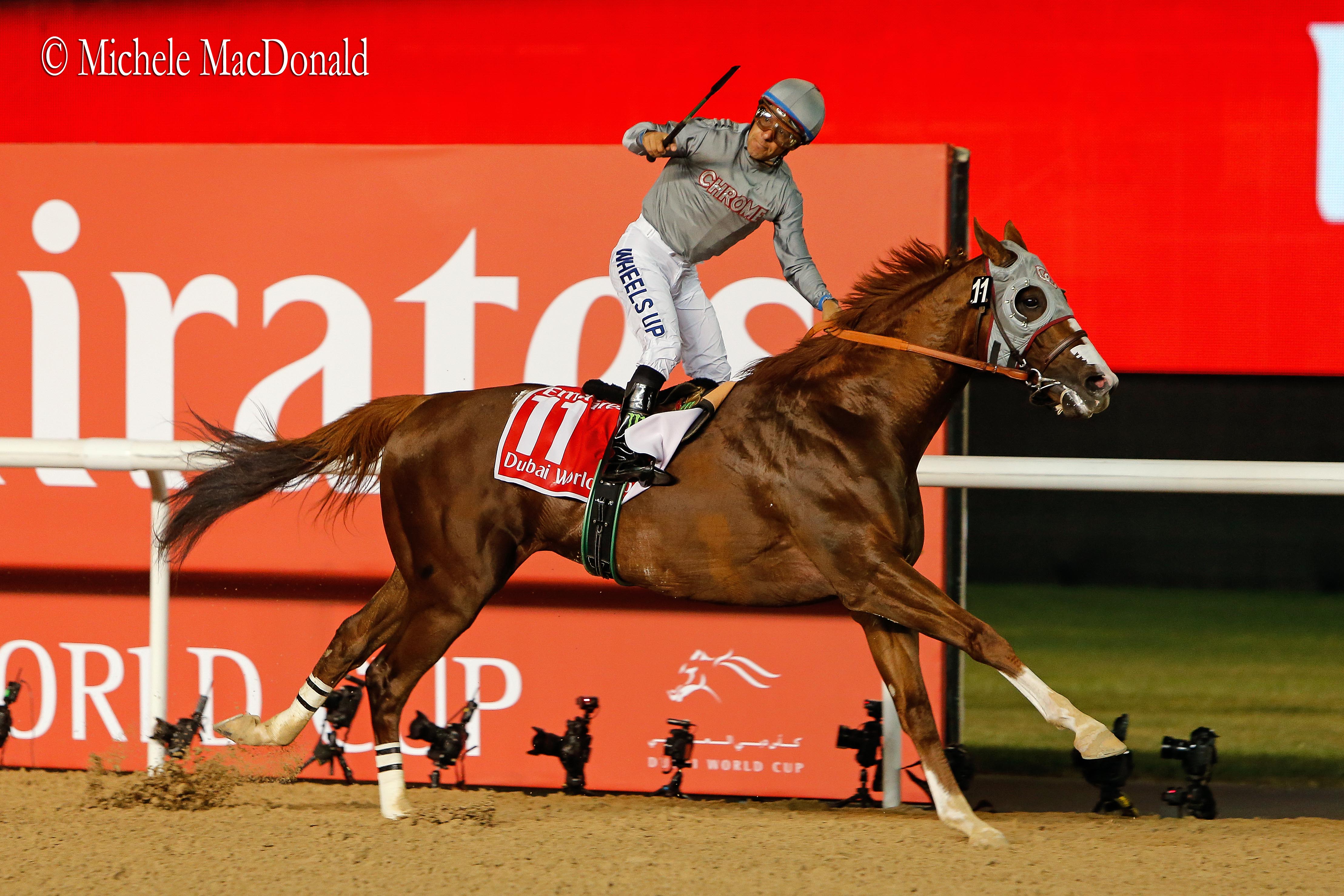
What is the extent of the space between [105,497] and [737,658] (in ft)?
7.43

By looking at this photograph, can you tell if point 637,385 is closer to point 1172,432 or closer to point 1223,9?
point 1223,9

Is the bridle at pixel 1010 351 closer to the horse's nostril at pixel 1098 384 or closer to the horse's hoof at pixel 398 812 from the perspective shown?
the horse's nostril at pixel 1098 384

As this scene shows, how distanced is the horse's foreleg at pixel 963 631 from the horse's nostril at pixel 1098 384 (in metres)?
0.67

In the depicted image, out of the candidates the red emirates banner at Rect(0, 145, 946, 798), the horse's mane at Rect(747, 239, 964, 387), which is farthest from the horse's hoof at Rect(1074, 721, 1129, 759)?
the horse's mane at Rect(747, 239, 964, 387)

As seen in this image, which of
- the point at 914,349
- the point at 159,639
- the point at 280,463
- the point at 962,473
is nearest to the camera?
the point at 914,349

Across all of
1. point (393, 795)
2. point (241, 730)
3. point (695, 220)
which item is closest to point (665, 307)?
point (695, 220)

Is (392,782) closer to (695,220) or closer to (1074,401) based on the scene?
(695,220)

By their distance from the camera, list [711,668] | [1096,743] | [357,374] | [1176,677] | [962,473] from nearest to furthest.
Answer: [1096,743] < [962,473] < [711,668] < [357,374] < [1176,677]

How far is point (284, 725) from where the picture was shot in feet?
13.7

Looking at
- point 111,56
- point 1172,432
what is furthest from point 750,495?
point 1172,432

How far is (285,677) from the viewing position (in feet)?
15.5

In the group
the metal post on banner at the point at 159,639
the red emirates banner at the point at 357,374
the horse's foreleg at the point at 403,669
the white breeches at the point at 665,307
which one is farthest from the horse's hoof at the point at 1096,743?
the metal post on banner at the point at 159,639

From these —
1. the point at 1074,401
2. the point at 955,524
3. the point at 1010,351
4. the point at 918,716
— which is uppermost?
the point at 1010,351

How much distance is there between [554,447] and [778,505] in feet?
2.19
